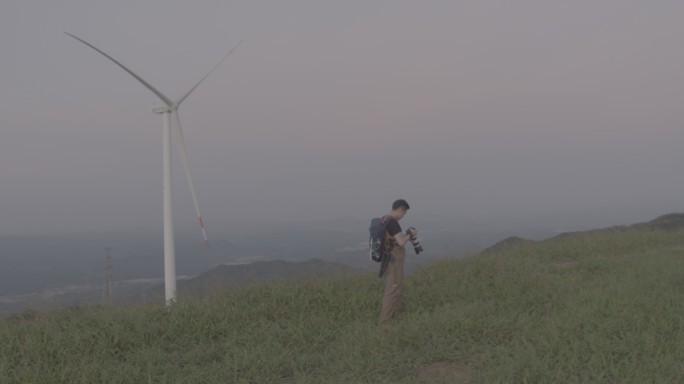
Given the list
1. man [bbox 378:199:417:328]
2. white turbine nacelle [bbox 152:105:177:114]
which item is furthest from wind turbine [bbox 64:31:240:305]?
man [bbox 378:199:417:328]

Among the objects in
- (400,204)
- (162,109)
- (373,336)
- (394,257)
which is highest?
(162,109)

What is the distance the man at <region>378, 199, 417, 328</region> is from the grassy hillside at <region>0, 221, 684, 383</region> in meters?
0.24

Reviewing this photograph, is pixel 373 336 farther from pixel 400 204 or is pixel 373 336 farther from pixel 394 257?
pixel 400 204

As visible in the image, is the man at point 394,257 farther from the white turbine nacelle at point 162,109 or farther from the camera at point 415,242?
the white turbine nacelle at point 162,109

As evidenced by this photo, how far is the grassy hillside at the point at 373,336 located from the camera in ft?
17.5

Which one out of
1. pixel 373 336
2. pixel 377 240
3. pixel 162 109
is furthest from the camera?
pixel 162 109

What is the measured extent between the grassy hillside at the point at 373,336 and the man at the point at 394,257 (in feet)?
0.78

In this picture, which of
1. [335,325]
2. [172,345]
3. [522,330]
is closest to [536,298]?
[522,330]

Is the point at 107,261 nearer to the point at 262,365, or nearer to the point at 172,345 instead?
the point at 172,345

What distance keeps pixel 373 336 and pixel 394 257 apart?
1.19m

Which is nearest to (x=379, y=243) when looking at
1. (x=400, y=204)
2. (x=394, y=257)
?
(x=394, y=257)

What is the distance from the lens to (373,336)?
639cm

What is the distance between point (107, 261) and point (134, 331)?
48.2 ft

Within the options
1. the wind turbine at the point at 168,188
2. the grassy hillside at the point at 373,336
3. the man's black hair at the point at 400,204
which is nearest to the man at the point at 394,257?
the man's black hair at the point at 400,204
